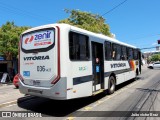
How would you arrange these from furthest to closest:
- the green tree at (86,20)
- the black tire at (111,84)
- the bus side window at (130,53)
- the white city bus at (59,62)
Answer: the green tree at (86,20) → the bus side window at (130,53) → the black tire at (111,84) → the white city bus at (59,62)

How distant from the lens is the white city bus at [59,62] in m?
7.72

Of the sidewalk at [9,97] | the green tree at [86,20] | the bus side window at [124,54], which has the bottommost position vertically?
the sidewalk at [9,97]

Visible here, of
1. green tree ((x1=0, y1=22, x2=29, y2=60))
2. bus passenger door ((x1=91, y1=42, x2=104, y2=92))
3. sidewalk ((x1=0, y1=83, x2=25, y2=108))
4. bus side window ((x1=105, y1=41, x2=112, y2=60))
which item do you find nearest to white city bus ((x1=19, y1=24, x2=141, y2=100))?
bus passenger door ((x1=91, y1=42, x2=104, y2=92))

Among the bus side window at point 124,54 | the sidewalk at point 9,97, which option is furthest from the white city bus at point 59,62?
the bus side window at point 124,54

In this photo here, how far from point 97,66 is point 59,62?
311 cm

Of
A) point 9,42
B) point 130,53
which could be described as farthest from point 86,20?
point 130,53

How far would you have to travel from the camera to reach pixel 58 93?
7.62 m

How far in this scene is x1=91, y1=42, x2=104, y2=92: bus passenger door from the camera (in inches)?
392

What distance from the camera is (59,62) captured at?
766cm

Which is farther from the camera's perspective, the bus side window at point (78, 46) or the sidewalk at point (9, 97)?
the sidewalk at point (9, 97)

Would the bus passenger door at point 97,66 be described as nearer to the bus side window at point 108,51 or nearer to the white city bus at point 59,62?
the white city bus at point 59,62

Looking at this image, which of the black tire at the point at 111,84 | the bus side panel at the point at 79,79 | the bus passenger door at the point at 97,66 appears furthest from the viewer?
the black tire at the point at 111,84

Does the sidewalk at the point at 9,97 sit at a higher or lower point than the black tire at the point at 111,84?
lower

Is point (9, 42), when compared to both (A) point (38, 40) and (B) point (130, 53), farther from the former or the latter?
(A) point (38, 40)
